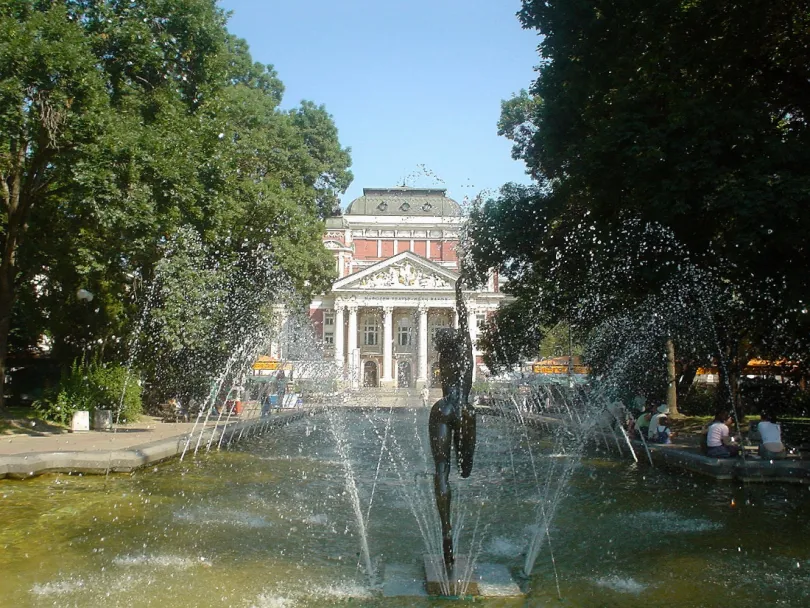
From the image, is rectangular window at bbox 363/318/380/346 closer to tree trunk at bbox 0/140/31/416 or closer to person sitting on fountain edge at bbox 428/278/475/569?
tree trunk at bbox 0/140/31/416

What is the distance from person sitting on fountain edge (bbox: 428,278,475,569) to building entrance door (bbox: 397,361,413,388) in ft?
211

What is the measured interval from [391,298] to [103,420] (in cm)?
5443

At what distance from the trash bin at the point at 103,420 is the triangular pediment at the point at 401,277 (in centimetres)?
5330

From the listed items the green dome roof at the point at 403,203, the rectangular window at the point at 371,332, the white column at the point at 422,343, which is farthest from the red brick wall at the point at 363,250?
the white column at the point at 422,343

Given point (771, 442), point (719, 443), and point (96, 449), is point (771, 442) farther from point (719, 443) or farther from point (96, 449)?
point (96, 449)

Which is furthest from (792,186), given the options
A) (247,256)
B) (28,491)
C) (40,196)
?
(247,256)

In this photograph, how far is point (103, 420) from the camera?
1909cm

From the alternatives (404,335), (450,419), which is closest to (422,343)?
(404,335)

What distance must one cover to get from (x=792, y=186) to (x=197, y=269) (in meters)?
14.4

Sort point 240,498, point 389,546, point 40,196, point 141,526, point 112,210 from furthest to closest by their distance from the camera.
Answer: point 40,196
point 112,210
point 240,498
point 141,526
point 389,546

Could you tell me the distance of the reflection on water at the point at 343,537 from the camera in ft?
19.8

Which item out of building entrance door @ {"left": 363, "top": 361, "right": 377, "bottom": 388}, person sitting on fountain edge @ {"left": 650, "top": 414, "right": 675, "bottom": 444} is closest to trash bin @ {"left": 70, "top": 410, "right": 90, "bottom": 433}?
person sitting on fountain edge @ {"left": 650, "top": 414, "right": 675, "bottom": 444}

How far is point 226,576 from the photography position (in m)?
6.36

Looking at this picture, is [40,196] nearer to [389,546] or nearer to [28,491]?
[28,491]
